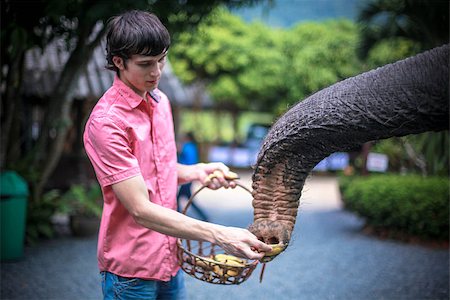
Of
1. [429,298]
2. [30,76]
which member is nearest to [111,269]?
[429,298]

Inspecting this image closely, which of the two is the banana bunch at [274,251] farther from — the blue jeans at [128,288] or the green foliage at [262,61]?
the green foliage at [262,61]

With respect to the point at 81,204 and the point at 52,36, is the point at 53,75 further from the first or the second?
the point at 52,36

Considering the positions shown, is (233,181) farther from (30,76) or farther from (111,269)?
(30,76)

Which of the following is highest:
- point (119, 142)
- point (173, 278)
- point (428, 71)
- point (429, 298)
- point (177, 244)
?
point (428, 71)

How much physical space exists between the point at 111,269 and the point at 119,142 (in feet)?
1.86

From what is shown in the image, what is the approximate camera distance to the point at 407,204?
30.6ft

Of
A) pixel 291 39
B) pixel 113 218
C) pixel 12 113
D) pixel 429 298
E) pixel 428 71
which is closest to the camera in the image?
pixel 428 71

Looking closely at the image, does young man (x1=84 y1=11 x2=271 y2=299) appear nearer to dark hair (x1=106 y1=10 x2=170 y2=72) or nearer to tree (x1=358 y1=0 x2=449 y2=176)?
dark hair (x1=106 y1=10 x2=170 y2=72)

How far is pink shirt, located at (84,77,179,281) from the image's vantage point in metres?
2.41

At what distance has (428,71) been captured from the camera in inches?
72.4

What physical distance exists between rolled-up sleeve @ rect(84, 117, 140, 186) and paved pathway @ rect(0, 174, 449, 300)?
3.04 meters

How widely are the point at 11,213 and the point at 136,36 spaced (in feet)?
18.6

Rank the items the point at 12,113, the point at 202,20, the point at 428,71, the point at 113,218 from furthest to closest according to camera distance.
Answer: the point at 12,113, the point at 202,20, the point at 113,218, the point at 428,71

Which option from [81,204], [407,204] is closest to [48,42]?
[81,204]
